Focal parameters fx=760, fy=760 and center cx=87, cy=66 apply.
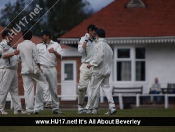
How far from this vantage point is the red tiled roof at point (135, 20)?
131ft

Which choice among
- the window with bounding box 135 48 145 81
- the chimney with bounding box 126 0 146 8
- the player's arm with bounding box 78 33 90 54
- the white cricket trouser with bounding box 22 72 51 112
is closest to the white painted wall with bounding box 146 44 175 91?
the window with bounding box 135 48 145 81

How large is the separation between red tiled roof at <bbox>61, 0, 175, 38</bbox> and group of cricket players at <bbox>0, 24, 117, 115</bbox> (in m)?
19.9

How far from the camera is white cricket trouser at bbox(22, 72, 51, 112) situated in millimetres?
18797

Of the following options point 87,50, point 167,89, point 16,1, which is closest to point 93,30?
point 87,50

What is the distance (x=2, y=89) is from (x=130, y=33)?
2114 cm

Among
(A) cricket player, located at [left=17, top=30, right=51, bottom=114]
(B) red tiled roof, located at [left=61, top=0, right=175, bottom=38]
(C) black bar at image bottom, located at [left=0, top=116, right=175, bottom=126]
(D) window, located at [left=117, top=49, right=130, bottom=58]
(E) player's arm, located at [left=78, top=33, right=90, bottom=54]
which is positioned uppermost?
(B) red tiled roof, located at [left=61, top=0, right=175, bottom=38]

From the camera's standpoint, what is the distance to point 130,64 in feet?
131

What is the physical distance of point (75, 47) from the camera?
42.0 meters

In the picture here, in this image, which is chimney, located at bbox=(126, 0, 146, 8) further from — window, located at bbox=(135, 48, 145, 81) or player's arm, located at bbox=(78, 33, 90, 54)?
player's arm, located at bbox=(78, 33, 90, 54)

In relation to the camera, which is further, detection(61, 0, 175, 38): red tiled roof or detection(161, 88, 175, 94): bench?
detection(61, 0, 175, 38): red tiled roof

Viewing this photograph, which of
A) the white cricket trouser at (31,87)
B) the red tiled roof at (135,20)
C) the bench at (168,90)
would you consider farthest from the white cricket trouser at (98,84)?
the red tiled roof at (135,20)

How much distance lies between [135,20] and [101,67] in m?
23.1

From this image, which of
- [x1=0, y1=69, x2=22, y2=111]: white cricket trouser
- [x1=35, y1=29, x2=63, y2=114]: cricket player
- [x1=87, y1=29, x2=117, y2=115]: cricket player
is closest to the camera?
[x1=87, y1=29, x2=117, y2=115]: cricket player

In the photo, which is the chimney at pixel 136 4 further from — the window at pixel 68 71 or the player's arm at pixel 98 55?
the player's arm at pixel 98 55
